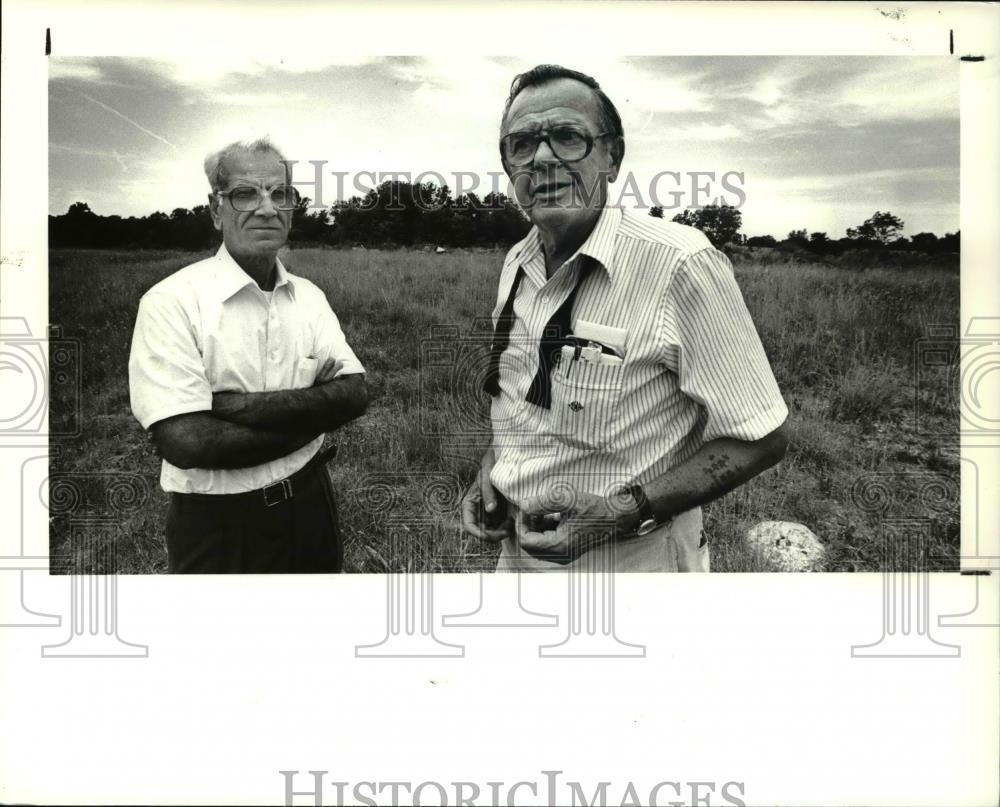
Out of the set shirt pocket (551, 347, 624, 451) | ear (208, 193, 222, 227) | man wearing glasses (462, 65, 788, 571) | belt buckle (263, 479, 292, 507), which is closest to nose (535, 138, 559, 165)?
man wearing glasses (462, 65, 788, 571)

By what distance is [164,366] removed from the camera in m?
3.14

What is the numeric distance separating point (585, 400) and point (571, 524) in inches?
16.4

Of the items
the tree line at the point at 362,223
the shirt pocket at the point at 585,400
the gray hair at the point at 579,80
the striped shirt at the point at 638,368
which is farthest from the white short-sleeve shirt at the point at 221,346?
the gray hair at the point at 579,80

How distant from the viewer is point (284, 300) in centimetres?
319

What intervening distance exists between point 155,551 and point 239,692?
1.83ft

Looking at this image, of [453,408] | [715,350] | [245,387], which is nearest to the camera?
[715,350]

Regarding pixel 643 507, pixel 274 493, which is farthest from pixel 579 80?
pixel 274 493

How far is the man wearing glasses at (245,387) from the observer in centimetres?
313

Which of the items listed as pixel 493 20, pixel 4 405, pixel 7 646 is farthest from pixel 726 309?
pixel 7 646

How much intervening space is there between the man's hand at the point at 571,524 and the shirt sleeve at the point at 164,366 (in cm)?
111

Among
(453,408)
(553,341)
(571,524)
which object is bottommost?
(571,524)

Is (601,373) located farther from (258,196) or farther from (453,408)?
(258,196)

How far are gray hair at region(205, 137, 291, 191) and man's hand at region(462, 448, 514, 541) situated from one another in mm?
1178

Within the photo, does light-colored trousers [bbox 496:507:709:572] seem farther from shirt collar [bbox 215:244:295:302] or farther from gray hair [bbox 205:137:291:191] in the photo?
gray hair [bbox 205:137:291:191]
